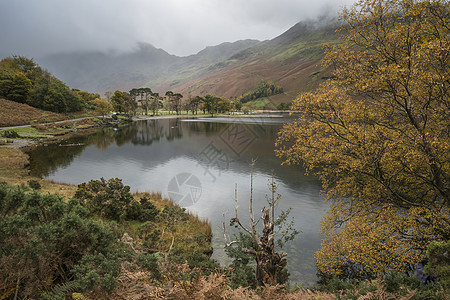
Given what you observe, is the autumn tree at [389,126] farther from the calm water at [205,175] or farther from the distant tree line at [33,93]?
the distant tree line at [33,93]

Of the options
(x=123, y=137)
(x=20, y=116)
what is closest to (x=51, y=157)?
(x=123, y=137)

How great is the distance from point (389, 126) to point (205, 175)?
23119 mm

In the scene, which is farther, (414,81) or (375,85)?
(375,85)

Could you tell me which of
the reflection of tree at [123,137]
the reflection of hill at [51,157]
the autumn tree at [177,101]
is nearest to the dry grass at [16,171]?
the reflection of hill at [51,157]

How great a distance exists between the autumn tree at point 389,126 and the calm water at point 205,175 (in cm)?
390

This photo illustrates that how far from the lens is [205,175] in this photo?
3088cm

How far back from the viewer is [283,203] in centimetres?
2144

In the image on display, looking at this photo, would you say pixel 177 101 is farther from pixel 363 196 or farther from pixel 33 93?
pixel 363 196

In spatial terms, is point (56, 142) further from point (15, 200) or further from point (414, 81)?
point (414, 81)

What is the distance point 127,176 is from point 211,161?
14.2 m

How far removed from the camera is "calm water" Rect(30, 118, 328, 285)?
650 inches

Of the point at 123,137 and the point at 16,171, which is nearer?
the point at 16,171

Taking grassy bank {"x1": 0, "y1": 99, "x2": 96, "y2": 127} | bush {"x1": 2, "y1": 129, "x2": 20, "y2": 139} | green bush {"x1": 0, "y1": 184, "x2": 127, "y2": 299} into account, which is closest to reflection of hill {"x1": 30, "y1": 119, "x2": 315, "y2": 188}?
bush {"x1": 2, "y1": 129, "x2": 20, "y2": 139}

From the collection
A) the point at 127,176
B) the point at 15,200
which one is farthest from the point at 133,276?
the point at 127,176
